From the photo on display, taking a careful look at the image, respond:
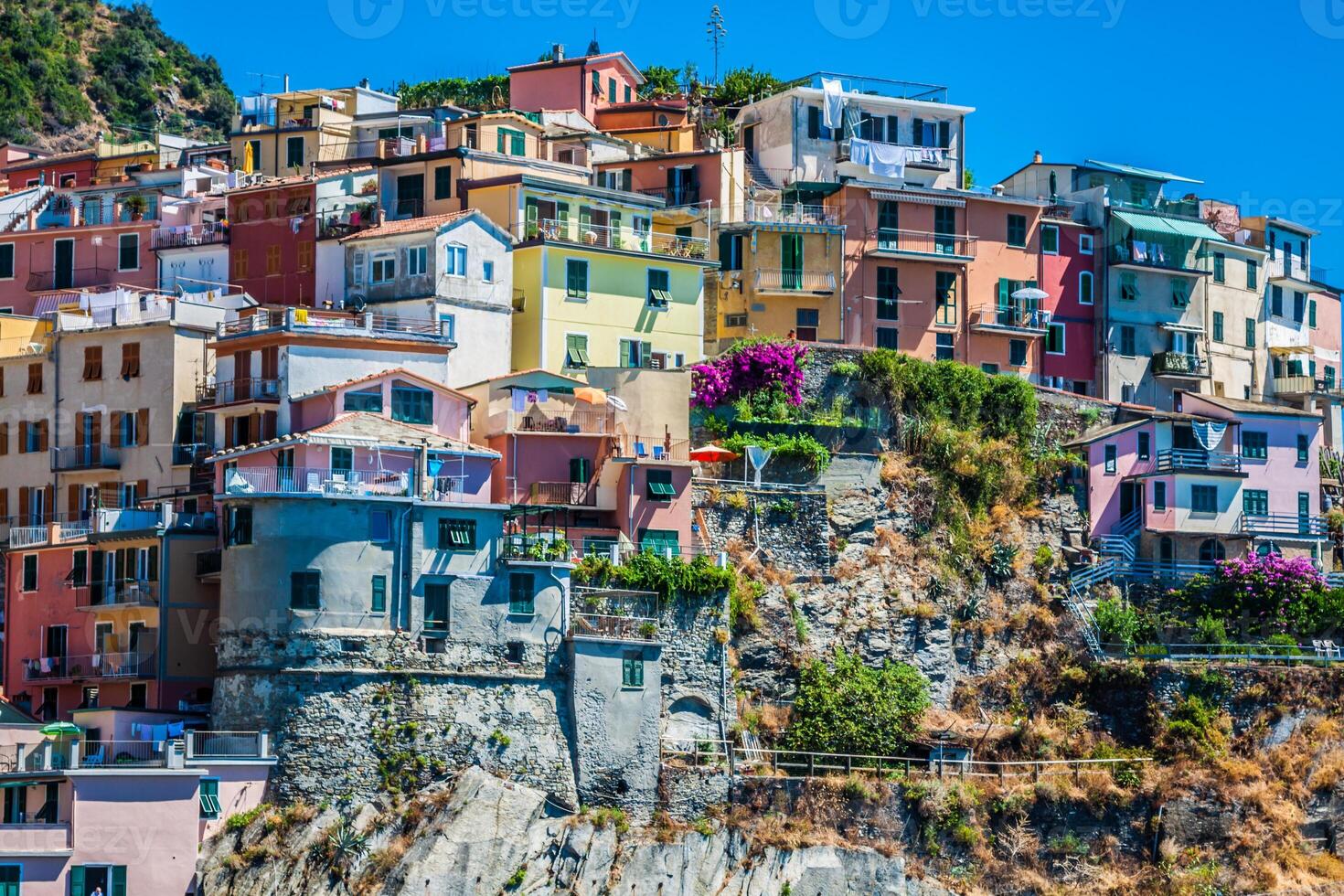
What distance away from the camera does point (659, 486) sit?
72.6 meters

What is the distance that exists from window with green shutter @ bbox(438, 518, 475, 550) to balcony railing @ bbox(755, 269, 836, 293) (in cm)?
2356

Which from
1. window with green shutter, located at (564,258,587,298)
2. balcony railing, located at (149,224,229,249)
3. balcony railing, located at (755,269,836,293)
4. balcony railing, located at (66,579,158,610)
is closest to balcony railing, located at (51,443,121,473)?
balcony railing, located at (66,579,158,610)

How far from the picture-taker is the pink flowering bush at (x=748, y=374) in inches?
3127

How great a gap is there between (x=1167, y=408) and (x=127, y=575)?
43.1 metres

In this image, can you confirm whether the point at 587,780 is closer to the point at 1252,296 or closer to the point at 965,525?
the point at 965,525

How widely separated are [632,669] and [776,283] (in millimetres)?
23711

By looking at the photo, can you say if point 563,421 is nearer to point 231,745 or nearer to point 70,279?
point 231,745

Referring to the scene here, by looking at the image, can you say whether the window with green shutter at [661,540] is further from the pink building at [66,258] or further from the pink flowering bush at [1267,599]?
the pink building at [66,258]

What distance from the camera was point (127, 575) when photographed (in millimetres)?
70375

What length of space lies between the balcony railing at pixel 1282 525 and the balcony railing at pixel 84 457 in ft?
127

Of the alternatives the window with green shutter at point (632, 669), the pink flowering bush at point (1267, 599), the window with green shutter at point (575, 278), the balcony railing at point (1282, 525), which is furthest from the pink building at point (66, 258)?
the balcony railing at point (1282, 525)

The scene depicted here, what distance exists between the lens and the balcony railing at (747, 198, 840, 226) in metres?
89.1

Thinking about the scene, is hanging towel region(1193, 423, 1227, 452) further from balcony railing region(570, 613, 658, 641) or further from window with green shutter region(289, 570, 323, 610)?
window with green shutter region(289, 570, 323, 610)

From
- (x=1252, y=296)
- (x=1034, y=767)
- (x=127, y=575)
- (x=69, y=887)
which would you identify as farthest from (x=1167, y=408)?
(x=69, y=887)
